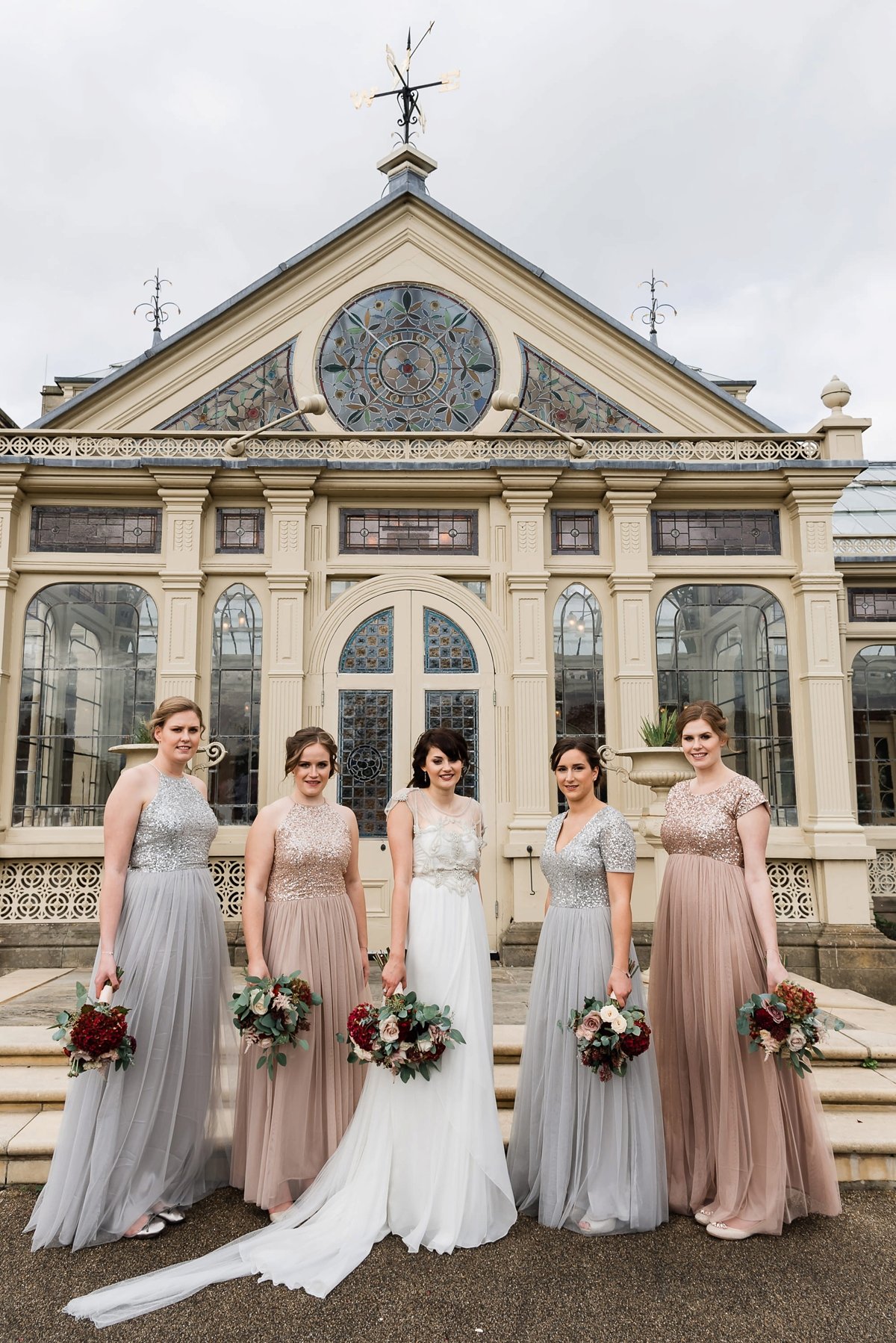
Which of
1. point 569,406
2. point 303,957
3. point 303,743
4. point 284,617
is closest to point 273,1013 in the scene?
point 303,957

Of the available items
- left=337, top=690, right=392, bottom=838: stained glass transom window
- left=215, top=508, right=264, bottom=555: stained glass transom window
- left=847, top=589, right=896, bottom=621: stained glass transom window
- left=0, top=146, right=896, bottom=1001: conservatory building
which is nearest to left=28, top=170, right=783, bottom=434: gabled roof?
left=0, top=146, right=896, bottom=1001: conservatory building

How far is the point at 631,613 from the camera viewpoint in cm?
782

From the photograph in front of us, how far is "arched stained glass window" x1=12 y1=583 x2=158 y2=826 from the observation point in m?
7.55

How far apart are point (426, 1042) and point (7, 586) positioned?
20.6 feet

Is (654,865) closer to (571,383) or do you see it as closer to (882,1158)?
(882,1158)

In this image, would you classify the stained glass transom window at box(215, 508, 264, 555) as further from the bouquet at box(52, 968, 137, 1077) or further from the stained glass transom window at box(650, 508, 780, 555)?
the bouquet at box(52, 968, 137, 1077)

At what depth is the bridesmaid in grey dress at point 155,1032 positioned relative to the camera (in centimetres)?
335

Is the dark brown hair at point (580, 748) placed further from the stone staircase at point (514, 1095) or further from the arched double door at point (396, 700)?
the arched double door at point (396, 700)

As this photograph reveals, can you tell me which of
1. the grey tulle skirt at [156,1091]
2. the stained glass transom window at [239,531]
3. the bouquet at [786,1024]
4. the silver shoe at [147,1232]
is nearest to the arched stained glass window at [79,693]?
the stained glass transom window at [239,531]

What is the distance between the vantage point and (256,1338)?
2715 mm

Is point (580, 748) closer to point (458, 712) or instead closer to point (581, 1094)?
point (581, 1094)

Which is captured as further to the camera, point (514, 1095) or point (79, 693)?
point (79, 693)

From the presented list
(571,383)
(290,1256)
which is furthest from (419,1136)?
(571,383)

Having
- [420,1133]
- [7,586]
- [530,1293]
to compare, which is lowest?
[530,1293]
